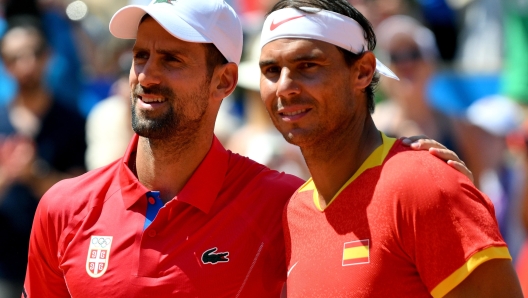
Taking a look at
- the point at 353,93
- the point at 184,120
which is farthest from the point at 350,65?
the point at 184,120

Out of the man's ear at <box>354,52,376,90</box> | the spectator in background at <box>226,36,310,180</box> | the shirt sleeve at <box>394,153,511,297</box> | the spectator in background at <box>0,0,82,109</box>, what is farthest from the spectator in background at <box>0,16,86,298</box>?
the shirt sleeve at <box>394,153,511,297</box>

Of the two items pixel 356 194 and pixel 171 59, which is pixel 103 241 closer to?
pixel 171 59

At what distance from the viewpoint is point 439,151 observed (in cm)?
399

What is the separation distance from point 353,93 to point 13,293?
367cm

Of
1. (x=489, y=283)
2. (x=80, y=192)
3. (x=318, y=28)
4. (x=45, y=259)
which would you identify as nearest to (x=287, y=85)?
(x=318, y=28)

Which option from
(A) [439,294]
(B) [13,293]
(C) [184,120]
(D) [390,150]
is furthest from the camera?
(B) [13,293]

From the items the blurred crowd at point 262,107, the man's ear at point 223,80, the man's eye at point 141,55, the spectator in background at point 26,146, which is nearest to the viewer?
the man's eye at point 141,55

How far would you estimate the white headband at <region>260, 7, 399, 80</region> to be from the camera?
4156mm

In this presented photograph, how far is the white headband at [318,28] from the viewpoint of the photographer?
416 centimetres

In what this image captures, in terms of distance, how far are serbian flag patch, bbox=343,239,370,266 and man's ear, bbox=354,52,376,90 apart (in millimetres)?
741

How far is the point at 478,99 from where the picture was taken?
861 centimetres

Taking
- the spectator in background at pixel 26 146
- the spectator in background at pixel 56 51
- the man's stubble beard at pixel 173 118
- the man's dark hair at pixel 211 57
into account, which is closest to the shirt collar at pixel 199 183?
the man's stubble beard at pixel 173 118

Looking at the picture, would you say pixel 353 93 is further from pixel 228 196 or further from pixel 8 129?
pixel 8 129

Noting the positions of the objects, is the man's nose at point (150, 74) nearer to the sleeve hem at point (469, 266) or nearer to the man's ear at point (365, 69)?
the man's ear at point (365, 69)
